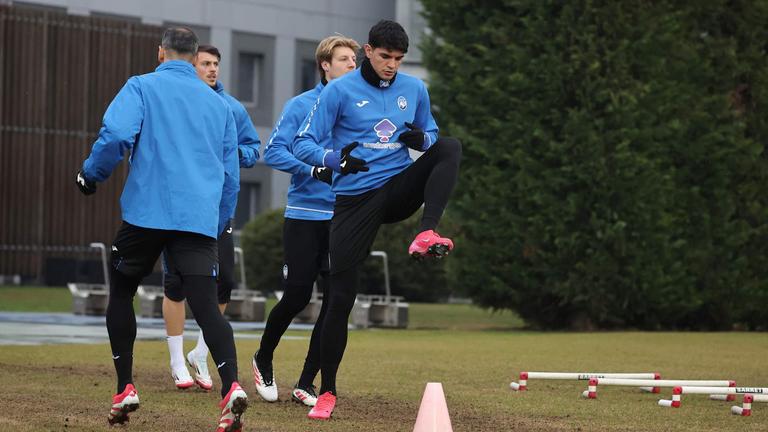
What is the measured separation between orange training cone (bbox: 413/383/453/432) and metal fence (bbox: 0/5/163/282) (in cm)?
2307

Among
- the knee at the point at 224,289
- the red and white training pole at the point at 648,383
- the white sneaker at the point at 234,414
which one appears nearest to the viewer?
the white sneaker at the point at 234,414

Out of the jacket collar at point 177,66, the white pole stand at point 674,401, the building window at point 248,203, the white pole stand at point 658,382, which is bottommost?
the white pole stand at point 674,401

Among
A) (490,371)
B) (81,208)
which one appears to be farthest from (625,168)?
(81,208)

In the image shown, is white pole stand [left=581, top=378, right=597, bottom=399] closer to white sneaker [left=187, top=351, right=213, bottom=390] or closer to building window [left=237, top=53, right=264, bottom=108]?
white sneaker [left=187, top=351, right=213, bottom=390]

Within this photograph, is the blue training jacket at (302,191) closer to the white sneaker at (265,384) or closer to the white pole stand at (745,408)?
the white sneaker at (265,384)

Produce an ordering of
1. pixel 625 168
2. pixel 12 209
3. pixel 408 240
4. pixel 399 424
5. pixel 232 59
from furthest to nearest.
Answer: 1. pixel 232 59
2. pixel 12 209
3. pixel 408 240
4. pixel 625 168
5. pixel 399 424

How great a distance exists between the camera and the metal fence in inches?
1111

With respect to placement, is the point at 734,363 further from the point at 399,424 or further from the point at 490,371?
the point at 399,424

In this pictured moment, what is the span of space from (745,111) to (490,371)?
9.49m

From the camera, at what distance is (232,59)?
36031 mm

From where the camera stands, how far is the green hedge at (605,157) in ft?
57.5

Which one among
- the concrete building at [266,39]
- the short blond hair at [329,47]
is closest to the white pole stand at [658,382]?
the short blond hair at [329,47]

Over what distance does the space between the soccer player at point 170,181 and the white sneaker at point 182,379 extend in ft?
6.19

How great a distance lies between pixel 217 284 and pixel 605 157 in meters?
9.55
